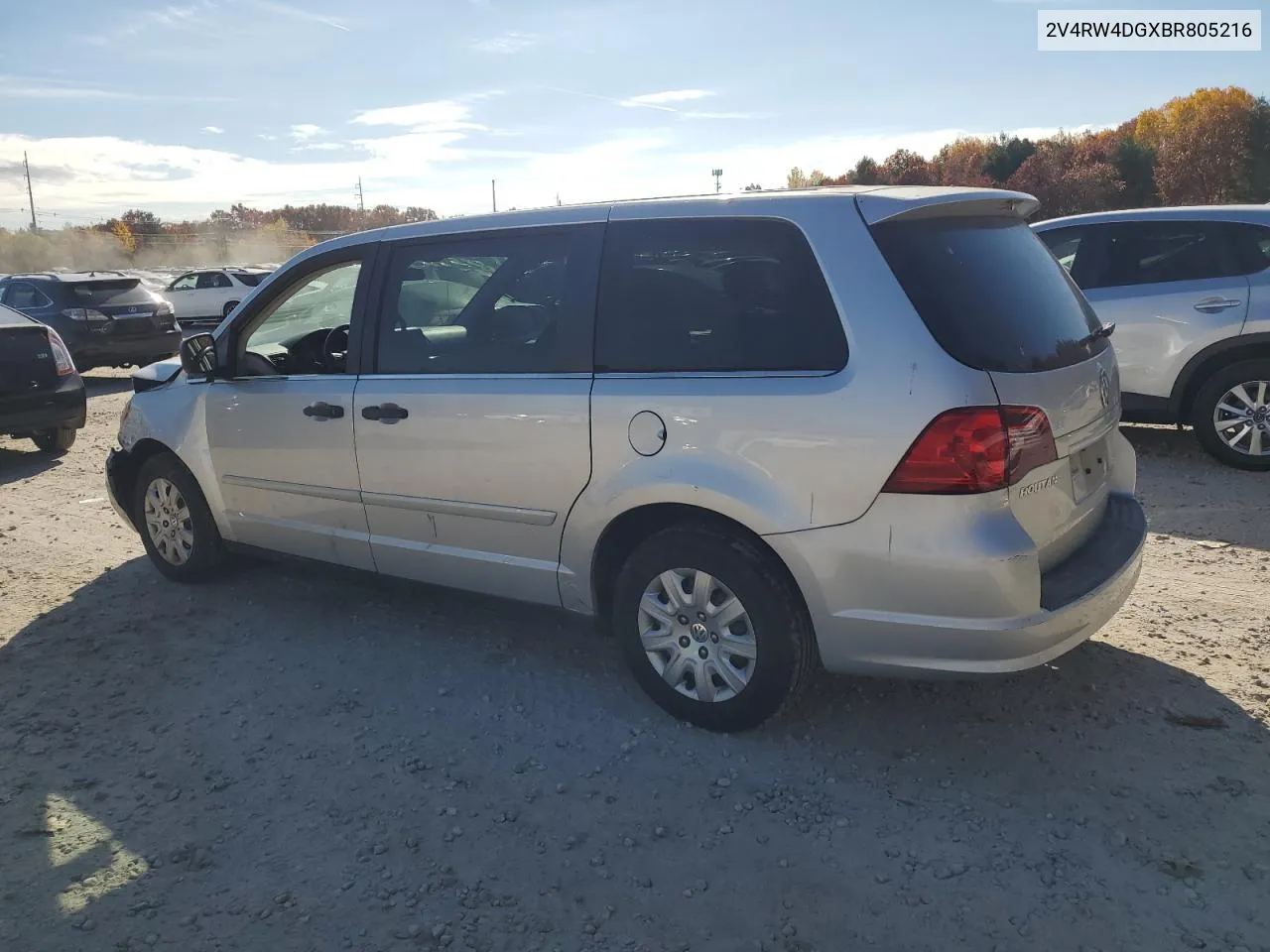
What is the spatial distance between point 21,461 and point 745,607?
8423 millimetres

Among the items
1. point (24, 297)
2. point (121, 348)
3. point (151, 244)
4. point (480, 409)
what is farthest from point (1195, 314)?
point (151, 244)

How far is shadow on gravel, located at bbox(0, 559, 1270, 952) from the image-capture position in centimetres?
267

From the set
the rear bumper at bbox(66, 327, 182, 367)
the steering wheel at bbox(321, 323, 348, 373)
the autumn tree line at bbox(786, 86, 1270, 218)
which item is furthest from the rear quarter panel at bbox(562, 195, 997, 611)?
the autumn tree line at bbox(786, 86, 1270, 218)

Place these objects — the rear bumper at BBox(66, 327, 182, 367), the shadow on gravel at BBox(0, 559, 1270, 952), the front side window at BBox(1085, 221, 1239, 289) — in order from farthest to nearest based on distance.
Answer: the rear bumper at BBox(66, 327, 182, 367), the front side window at BBox(1085, 221, 1239, 289), the shadow on gravel at BBox(0, 559, 1270, 952)

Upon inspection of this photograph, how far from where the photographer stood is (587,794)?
329 centimetres

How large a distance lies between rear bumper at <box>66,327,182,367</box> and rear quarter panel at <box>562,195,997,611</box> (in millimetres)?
11868

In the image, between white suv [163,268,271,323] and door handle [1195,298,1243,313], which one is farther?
white suv [163,268,271,323]

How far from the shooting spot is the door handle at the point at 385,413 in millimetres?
4156

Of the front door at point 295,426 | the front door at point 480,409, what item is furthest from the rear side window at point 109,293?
the front door at point 480,409

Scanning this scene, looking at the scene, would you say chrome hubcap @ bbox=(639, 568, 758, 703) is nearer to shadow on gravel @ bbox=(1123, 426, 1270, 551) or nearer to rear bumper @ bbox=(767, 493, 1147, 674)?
rear bumper @ bbox=(767, 493, 1147, 674)

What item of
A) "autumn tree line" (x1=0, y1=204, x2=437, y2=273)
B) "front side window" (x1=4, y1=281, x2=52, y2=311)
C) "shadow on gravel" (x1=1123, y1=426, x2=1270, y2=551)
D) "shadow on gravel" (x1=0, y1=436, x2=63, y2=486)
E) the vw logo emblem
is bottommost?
"shadow on gravel" (x1=1123, y1=426, x2=1270, y2=551)

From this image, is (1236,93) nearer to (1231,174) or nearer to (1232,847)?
(1231,174)

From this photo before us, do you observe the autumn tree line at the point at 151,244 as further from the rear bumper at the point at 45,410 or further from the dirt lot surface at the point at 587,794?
the dirt lot surface at the point at 587,794

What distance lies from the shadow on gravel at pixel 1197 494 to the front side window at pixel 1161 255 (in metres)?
1.32
